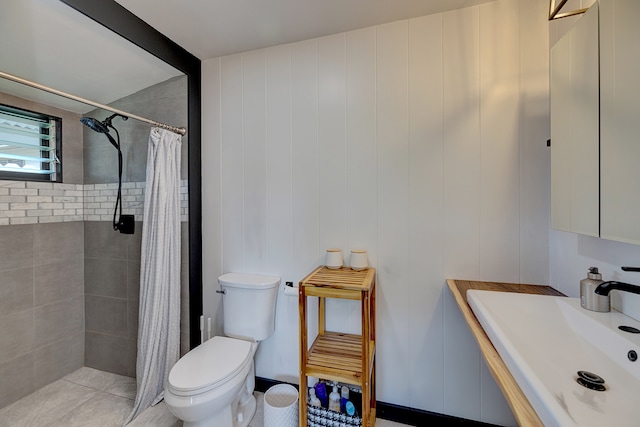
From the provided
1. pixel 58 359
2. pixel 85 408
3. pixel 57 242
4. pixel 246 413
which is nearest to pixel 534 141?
pixel 246 413

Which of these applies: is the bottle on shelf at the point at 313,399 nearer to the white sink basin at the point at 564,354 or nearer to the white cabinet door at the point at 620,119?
the white sink basin at the point at 564,354

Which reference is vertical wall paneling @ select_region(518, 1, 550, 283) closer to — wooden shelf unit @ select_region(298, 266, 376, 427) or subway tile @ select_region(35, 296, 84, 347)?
wooden shelf unit @ select_region(298, 266, 376, 427)

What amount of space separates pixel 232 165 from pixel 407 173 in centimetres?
118

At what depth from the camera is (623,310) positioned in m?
0.89

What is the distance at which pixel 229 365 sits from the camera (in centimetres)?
137

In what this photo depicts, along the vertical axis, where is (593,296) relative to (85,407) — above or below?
above

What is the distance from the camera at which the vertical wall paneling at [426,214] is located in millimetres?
1489

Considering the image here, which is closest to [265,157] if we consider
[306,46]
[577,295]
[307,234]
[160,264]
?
[307,234]

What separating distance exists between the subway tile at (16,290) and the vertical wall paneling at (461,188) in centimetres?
274

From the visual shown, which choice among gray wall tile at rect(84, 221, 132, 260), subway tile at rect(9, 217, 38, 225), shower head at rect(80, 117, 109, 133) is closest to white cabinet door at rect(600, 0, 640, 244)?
shower head at rect(80, 117, 109, 133)

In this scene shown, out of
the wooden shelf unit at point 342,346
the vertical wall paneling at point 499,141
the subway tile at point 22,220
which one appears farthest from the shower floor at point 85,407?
the vertical wall paneling at point 499,141

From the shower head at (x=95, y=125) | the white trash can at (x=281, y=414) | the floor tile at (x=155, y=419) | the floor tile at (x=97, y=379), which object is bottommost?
the floor tile at (x=97, y=379)

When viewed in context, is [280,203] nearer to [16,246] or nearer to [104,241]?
[104,241]

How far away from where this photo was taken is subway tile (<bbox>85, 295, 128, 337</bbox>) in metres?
2.05
